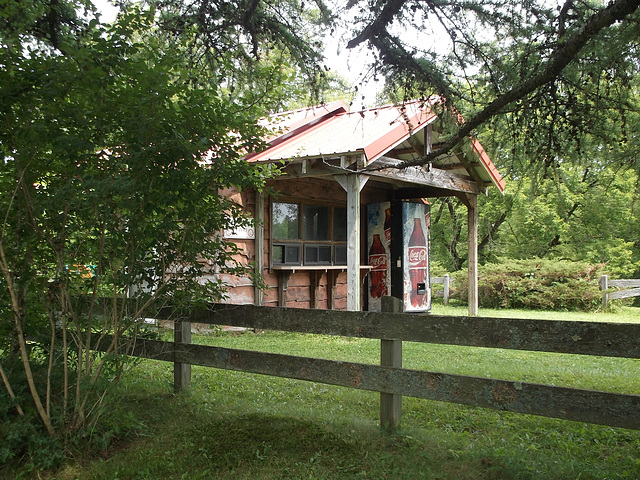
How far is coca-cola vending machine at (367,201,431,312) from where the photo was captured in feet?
47.5

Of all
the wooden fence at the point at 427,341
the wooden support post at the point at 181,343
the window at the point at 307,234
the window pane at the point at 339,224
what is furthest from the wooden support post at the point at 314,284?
the wooden fence at the point at 427,341

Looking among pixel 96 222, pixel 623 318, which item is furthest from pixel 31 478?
pixel 623 318

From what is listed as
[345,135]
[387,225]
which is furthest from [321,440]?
[387,225]

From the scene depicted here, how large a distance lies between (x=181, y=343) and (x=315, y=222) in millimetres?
7984

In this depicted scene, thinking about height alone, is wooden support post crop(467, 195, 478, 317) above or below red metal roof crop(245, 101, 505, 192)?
below

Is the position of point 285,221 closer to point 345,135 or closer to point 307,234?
point 307,234

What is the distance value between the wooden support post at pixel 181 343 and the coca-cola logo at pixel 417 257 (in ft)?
32.7

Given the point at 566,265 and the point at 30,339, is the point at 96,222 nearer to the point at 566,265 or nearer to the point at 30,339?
the point at 30,339

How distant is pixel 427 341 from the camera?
413 cm

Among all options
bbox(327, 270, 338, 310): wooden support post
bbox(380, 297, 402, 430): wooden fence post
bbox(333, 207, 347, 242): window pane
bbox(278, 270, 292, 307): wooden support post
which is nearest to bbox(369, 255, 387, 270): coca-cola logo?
bbox(333, 207, 347, 242): window pane

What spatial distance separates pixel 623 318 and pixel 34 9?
606 inches

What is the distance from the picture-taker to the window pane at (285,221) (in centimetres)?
1191

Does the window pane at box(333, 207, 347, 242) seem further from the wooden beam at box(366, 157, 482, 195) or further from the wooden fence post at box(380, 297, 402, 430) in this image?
the wooden fence post at box(380, 297, 402, 430)

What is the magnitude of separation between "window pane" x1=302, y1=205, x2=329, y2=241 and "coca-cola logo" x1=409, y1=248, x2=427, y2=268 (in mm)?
2727
